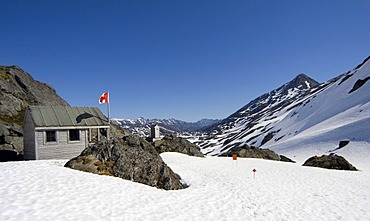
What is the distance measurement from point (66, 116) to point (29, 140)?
4.17 meters

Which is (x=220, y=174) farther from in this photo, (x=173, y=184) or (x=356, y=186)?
(x=356, y=186)

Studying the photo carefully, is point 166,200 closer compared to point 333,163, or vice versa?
point 166,200

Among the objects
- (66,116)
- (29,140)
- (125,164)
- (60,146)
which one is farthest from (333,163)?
(29,140)

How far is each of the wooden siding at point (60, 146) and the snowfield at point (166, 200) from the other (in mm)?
7787

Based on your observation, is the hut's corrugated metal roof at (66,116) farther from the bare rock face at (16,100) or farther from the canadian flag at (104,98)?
the bare rock face at (16,100)

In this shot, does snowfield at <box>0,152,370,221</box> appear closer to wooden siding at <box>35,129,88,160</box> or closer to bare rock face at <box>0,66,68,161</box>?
wooden siding at <box>35,129,88,160</box>

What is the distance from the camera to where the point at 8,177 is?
40.6 feet

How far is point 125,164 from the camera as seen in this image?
1664 cm

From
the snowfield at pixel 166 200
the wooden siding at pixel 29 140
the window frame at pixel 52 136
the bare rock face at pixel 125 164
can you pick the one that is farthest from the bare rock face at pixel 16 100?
the snowfield at pixel 166 200

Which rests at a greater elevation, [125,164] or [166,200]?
[125,164]

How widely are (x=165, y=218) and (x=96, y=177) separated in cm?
669

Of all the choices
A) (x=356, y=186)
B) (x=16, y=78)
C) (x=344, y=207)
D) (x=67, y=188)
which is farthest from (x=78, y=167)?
(x=16, y=78)

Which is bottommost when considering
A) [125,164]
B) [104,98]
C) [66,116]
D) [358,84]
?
[125,164]

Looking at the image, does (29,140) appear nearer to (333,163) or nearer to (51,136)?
(51,136)
